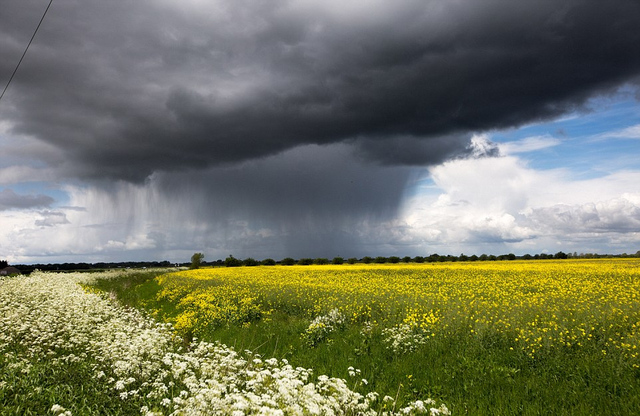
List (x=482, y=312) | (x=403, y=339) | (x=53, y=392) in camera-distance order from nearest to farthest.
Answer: (x=53, y=392) < (x=403, y=339) < (x=482, y=312)

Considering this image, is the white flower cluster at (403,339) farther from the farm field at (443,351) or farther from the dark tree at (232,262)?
the dark tree at (232,262)

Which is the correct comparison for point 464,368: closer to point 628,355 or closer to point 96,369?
point 628,355

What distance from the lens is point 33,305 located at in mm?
16453

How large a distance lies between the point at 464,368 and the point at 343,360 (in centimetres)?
311

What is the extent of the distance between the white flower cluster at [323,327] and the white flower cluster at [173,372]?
19 cm

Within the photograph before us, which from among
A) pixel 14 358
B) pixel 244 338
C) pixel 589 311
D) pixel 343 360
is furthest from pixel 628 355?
pixel 14 358

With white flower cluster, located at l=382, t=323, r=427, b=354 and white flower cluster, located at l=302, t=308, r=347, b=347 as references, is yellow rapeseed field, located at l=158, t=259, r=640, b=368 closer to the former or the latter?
white flower cluster, located at l=382, t=323, r=427, b=354

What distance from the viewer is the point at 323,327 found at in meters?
13.0

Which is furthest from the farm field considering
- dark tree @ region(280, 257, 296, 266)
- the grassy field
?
dark tree @ region(280, 257, 296, 266)

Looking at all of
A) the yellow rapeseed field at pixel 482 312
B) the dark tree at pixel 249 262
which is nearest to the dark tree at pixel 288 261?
the dark tree at pixel 249 262

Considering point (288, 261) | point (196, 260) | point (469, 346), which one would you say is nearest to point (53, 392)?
point (469, 346)

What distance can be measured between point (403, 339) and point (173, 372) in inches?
240

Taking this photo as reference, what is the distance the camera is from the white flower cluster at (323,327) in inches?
494

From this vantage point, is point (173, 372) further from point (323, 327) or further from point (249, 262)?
point (249, 262)
